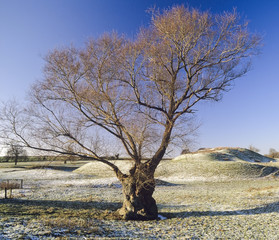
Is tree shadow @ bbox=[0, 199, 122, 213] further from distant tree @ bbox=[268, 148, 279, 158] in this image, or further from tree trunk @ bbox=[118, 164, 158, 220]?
distant tree @ bbox=[268, 148, 279, 158]

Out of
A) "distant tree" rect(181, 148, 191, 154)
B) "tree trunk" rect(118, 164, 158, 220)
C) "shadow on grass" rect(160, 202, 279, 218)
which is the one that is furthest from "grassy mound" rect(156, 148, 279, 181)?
"distant tree" rect(181, 148, 191, 154)

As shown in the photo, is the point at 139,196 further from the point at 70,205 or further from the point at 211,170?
the point at 211,170

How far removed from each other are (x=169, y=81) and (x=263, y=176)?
28.3 meters

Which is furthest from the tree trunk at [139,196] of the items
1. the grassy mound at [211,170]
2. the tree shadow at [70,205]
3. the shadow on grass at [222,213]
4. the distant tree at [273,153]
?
the distant tree at [273,153]

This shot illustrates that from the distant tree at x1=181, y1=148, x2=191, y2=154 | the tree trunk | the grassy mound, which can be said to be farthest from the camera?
the grassy mound

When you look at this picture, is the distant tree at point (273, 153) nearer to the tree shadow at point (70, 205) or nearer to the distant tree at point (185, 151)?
the tree shadow at point (70, 205)

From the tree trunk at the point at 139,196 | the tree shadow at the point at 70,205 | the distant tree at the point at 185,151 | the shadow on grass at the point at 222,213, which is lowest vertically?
the shadow on grass at the point at 222,213

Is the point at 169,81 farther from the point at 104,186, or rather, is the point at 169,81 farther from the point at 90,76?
the point at 104,186

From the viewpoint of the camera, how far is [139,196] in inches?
424

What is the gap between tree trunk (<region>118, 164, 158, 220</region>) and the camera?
1048 centimetres

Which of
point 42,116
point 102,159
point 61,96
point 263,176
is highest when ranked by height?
point 61,96

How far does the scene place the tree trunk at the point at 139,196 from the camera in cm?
1048

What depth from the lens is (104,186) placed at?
24.0m

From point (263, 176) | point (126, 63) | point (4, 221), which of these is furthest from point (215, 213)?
point (263, 176)
